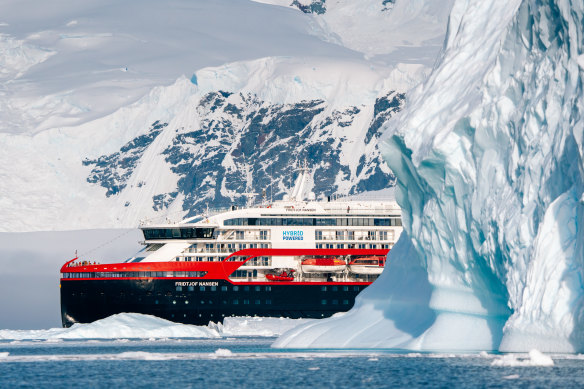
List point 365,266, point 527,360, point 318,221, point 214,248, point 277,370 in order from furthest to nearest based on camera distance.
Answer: point 318,221, point 214,248, point 365,266, point 277,370, point 527,360

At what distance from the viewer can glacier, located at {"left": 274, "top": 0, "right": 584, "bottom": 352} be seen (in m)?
41.5

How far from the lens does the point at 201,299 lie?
88.2 meters

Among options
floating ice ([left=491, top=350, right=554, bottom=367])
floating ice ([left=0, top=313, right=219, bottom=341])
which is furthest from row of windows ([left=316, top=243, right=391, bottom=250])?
floating ice ([left=491, top=350, right=554, bottom=367])

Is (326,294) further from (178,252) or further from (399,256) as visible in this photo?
(399,256)

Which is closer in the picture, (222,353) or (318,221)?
(222,353)

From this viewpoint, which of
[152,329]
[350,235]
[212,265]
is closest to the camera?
[152,329]

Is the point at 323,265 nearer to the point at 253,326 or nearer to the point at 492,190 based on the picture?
the point at 253,326

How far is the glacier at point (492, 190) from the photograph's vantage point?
4147cm

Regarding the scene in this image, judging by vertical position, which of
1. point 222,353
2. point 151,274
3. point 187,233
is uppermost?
point 187,233

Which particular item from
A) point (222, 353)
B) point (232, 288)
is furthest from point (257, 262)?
point (222, 353)

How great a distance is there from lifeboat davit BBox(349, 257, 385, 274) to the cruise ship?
7cm

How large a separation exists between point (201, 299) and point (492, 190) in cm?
4511

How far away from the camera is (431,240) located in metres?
49.8

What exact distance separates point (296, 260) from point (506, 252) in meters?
46.7
